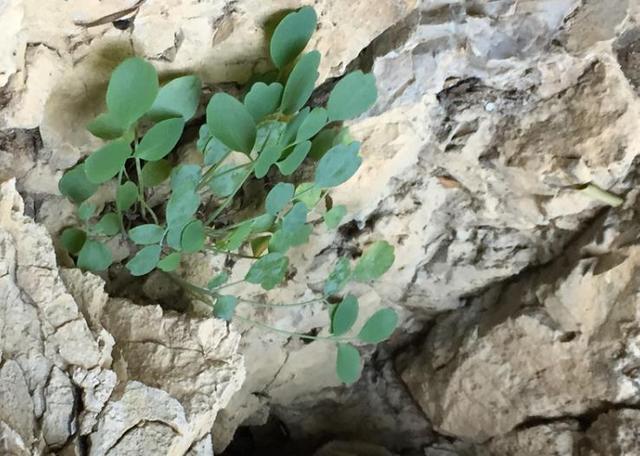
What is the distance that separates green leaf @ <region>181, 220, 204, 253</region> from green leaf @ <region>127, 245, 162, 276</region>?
5cm

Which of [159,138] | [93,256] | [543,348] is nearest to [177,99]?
[159,138]

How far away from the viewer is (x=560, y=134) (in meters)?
1.37

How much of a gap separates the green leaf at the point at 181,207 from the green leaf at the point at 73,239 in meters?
0.18

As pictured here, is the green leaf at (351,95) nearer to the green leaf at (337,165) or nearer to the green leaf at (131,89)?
the green leaf at (337,165)

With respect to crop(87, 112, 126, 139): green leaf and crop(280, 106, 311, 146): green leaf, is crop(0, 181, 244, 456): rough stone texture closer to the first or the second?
crop(87, 112, 126, 139): green leaf

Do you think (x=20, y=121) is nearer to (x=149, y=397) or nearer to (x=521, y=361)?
(x=149, y=397)

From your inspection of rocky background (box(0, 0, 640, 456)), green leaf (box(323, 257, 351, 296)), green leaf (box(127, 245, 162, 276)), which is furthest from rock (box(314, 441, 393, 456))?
green leaf (box(127, 245, 162, 276))

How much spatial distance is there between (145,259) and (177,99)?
0.80ft

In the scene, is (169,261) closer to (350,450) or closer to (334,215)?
(334,215)

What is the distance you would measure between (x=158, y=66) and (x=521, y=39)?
570 millimetres

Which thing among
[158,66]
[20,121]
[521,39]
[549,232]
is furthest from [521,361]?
[20,121]

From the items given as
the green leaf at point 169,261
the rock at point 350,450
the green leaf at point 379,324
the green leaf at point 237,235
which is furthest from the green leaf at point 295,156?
the rock at point 350,450

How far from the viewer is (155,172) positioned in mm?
1236

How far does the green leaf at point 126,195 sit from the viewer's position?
1.19m
